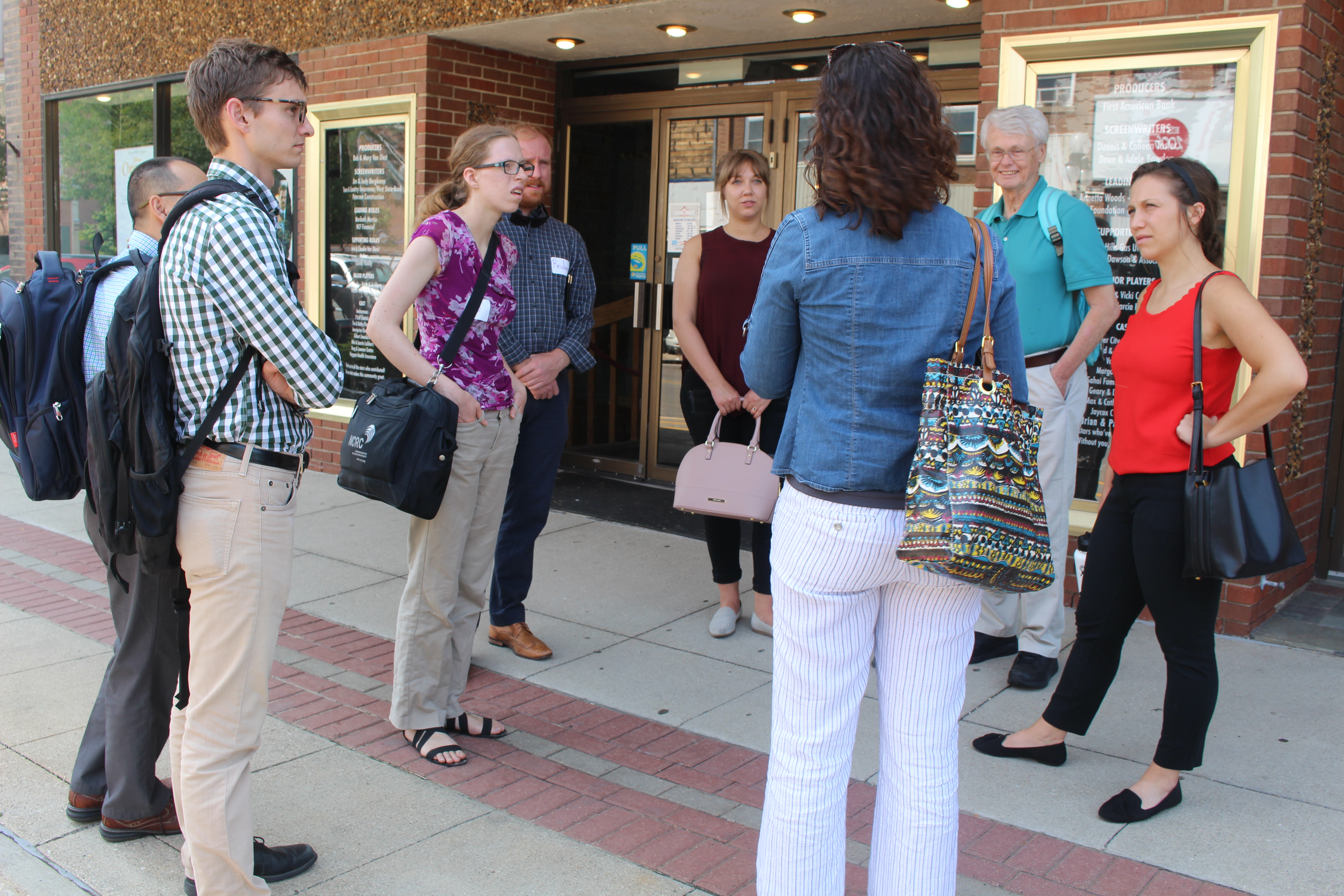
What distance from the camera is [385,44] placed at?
777 centimetres

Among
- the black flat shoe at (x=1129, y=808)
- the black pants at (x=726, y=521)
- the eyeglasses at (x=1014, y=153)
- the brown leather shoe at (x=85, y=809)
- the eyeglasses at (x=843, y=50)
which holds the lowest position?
the brown leather shoe at (x=85, y=809)

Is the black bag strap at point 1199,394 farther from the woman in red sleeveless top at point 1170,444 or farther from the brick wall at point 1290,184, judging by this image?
the brick wall at point 1290,184

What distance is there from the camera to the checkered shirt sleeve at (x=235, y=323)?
7.97 feet

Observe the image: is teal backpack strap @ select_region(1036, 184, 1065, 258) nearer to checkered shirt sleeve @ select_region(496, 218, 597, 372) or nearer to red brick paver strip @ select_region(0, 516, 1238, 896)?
checkered shirt sleeve @ select_region(496, 218, 597, 372)

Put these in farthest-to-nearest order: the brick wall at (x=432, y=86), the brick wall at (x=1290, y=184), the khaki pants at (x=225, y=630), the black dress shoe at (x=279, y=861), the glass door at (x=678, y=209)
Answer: the brick wall at (x=432, y=86), the glass door at (x=678, y=209), the brick wall at (x=1290, y=184), the black dress shoe at (x=279, y=861), the khaki pants at (x=225, y=630)

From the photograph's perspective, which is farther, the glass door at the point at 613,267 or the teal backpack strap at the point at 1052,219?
the glass door at the point at 613,267

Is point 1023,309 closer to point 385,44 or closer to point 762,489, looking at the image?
point 762,489

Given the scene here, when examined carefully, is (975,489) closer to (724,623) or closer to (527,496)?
(527,496)

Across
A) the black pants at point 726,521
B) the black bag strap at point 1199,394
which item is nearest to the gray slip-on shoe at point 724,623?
the black pants at point 726,521

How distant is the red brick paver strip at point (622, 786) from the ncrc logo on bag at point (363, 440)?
1.08 metres

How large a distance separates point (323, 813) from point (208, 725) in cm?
91

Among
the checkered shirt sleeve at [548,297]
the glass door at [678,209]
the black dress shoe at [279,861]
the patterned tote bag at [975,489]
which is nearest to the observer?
the patterned tote bag at [975,489]

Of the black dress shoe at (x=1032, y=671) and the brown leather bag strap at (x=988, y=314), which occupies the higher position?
the brown leather bag strap at (x=988, y=314)

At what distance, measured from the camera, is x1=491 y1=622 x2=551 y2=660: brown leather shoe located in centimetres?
464
